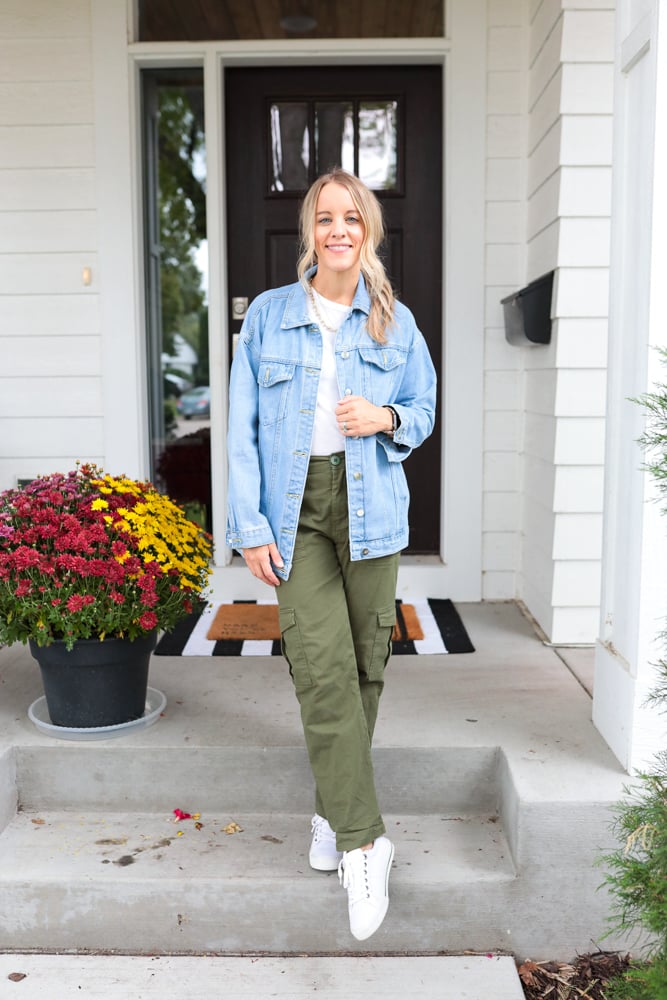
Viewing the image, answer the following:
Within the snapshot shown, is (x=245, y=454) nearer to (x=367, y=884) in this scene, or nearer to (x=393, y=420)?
(x=393, y=420)

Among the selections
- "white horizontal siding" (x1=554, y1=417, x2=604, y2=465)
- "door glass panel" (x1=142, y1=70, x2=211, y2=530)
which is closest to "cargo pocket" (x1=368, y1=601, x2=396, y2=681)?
"white horizontal siding" (x1=554, y1=417, x2=604, y2=465)

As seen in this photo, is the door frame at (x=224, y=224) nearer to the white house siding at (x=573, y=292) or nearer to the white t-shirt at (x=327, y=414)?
the white house siding at (x=573, y=292)

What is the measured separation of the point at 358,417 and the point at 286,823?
3.46ft

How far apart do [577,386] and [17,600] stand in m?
1.86

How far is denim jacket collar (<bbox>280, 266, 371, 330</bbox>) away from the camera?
2012 millimetres

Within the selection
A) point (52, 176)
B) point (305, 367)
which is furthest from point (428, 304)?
point (305, 367)

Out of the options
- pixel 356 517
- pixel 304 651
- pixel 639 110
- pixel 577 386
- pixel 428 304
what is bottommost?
pixel 304 651

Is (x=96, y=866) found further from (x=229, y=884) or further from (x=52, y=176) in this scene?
(x=52, y=176)

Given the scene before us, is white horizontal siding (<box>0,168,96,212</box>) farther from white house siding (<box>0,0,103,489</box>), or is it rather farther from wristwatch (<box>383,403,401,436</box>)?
wristwatch (<box>383,403,401,436</box>)

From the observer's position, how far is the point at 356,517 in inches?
78.0

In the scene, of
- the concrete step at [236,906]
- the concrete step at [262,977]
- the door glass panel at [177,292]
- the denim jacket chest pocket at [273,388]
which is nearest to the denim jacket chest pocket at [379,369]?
the denim jacket chest pocket at [273,388]

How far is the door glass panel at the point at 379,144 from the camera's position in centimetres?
385

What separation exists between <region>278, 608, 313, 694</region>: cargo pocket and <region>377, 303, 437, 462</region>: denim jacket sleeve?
390 millimetres

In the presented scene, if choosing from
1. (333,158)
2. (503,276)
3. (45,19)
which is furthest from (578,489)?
(45,19)
